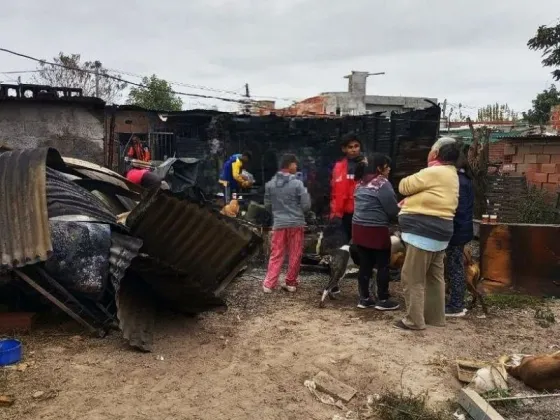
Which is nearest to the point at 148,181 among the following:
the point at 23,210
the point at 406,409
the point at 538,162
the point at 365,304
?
the point at 23,210

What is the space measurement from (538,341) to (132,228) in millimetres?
3973

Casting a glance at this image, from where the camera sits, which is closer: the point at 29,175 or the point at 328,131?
the point at 29,175

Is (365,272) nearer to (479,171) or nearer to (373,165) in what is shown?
(373,165)

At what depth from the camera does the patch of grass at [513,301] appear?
5.71m

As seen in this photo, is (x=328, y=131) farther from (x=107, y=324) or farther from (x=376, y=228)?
(x=107, y=324)

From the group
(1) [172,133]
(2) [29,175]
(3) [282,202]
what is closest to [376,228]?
(3) [282,202]

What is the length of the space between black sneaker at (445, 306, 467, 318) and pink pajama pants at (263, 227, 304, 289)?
1838 millimetres

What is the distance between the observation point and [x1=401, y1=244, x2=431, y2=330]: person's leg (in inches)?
191

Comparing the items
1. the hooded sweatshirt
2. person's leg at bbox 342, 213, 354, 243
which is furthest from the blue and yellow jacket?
person's leg at bbox 342, 213, 354, 243

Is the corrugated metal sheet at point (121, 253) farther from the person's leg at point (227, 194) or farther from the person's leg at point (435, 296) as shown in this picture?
the person's leg at point (227, 194)

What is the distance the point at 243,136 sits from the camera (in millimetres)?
12422

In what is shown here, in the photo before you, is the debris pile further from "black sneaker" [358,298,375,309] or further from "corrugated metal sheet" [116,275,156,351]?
"black sneaker" [358,298,375,309]

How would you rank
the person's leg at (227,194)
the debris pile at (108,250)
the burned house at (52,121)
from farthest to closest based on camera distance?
the burned house at (52,121)
the person's leg at (227,194)
the debris pile at (108,250)

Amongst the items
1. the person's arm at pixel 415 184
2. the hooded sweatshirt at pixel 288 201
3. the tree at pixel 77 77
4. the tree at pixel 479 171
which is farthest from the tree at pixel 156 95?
the person's arm at pixel 415 184
